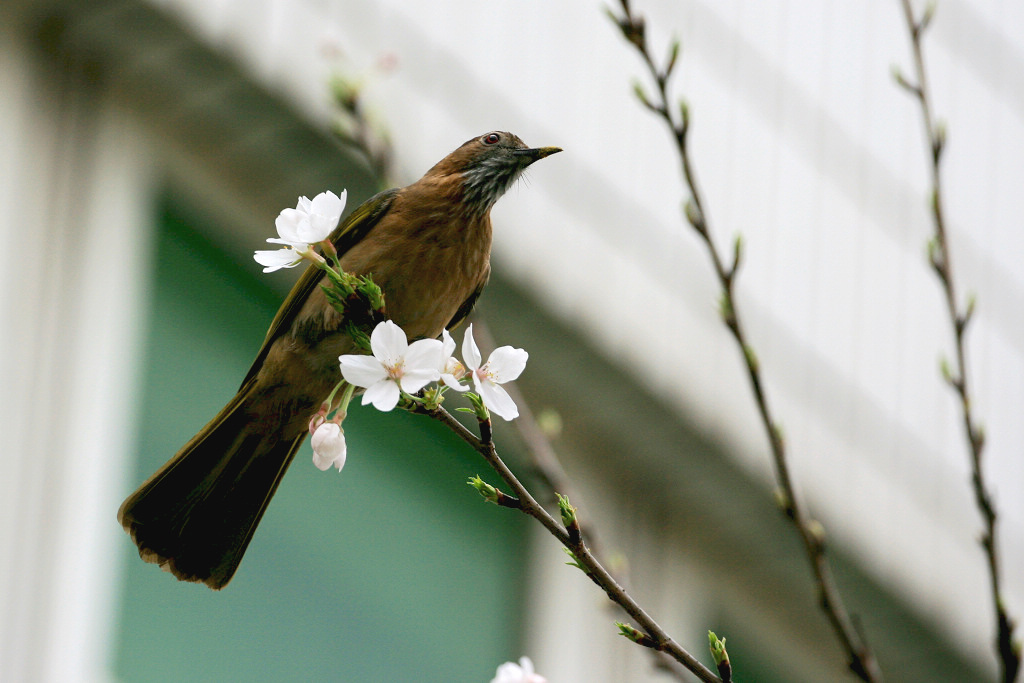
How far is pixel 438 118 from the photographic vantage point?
6.80 m

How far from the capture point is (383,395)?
1933 millimetres

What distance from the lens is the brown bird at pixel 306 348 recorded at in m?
3.01

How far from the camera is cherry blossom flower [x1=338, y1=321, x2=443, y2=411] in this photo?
76.2 inches

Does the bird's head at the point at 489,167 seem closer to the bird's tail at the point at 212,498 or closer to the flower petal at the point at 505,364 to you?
the bird's tail at the point at 212,498

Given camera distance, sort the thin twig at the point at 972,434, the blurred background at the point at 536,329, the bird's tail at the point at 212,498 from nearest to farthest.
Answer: the thin twig at the point at 972,434
the bird's tail at the point at 212,498
the blurred background at the point at 536,329

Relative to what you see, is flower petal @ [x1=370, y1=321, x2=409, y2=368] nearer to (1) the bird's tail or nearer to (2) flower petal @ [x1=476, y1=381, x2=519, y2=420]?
(2) flower petal @ [x1=476, y1=381, x2=519, y2=420]

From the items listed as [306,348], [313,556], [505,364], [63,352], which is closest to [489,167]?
[306,348]

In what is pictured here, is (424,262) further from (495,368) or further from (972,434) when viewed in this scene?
(972,434)

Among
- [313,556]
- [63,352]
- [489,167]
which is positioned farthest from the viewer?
[313,556]

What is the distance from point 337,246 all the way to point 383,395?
4.99 ft

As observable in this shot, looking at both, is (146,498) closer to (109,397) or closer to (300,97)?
(109,397)

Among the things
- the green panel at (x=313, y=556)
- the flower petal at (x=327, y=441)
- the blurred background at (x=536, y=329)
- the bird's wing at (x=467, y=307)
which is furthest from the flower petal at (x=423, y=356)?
the green panel at (x=313, y=556)

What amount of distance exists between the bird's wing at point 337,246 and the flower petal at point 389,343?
1.30 metres

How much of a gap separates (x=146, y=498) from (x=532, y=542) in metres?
4.48
